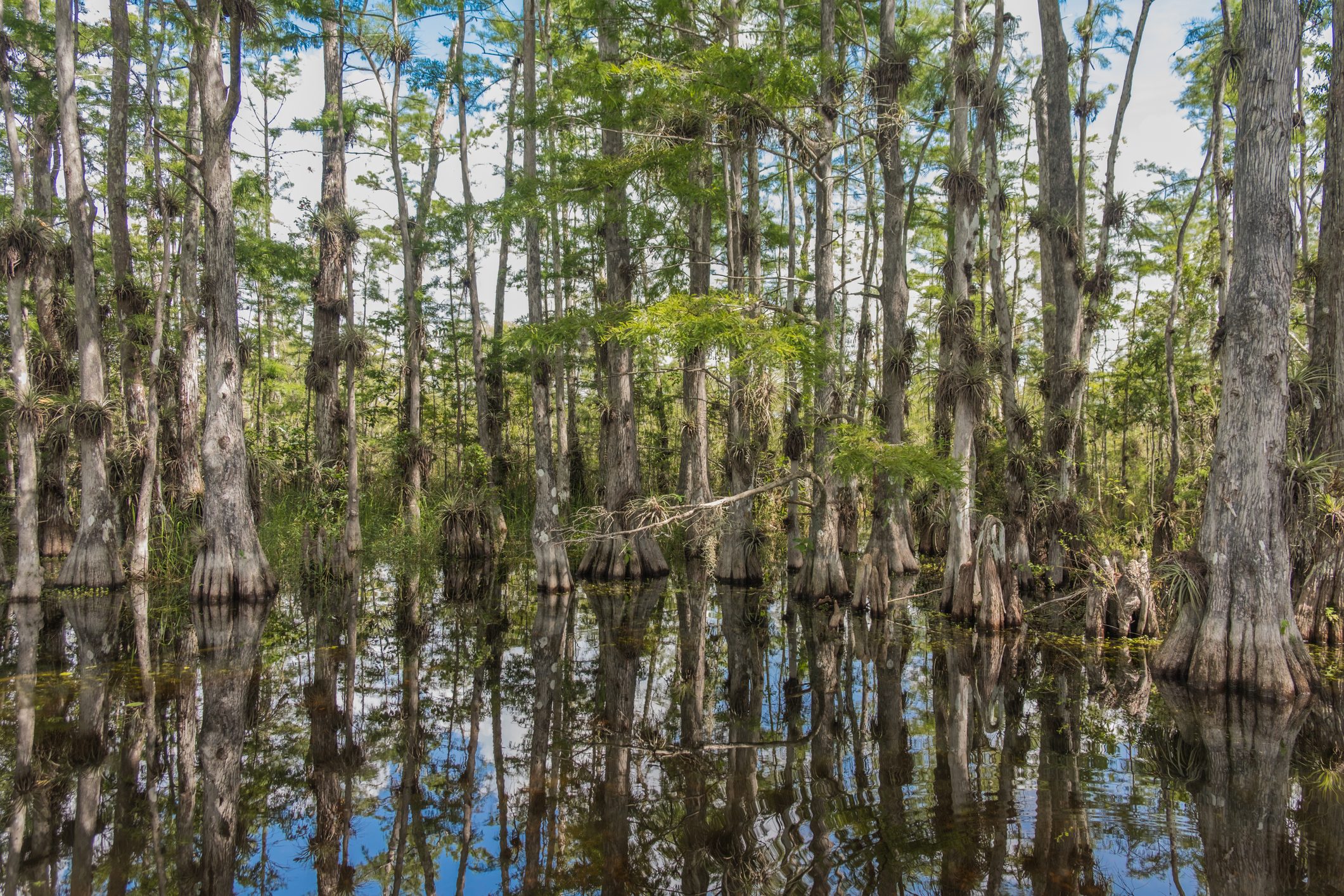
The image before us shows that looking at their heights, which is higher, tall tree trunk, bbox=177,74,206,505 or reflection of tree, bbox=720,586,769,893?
tall tree trunk, bbox=177,74,206,505

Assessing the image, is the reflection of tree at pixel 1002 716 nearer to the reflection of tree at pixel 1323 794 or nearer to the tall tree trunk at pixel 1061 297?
the reflection of tree at pixel 1323 794

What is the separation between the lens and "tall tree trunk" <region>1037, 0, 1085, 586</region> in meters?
12.8

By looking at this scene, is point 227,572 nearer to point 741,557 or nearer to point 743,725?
point 741,557

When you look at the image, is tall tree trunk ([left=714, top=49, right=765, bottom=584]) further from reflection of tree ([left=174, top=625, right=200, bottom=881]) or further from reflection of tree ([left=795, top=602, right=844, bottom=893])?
reflection of tree ([left=174, top=625, right=200, bottom=881])

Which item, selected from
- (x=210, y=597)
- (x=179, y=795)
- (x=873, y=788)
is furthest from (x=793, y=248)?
(x=179, y=795)

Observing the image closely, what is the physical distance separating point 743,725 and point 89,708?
5.67 meters

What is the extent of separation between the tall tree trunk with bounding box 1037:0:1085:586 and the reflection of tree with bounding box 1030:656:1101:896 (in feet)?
19.4

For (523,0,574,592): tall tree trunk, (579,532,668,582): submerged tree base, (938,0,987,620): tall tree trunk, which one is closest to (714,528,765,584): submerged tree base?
(579,532,668,582): submerged tree base

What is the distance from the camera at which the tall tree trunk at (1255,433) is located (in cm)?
746

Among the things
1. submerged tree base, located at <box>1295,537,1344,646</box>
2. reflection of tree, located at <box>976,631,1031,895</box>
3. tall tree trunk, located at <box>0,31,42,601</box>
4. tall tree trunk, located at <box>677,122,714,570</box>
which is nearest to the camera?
reflection of tree, located at <box>976,631,1031,895</box>

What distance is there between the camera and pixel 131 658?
8484 mm

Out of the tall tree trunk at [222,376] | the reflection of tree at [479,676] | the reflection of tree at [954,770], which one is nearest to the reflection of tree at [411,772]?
the reflection of tree at [479,676]

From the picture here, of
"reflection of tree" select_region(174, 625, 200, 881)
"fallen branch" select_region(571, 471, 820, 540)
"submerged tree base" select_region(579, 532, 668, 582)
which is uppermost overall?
"fallen branch" select_region(571, 471, 820, 540)

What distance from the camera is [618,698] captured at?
25.3ft
